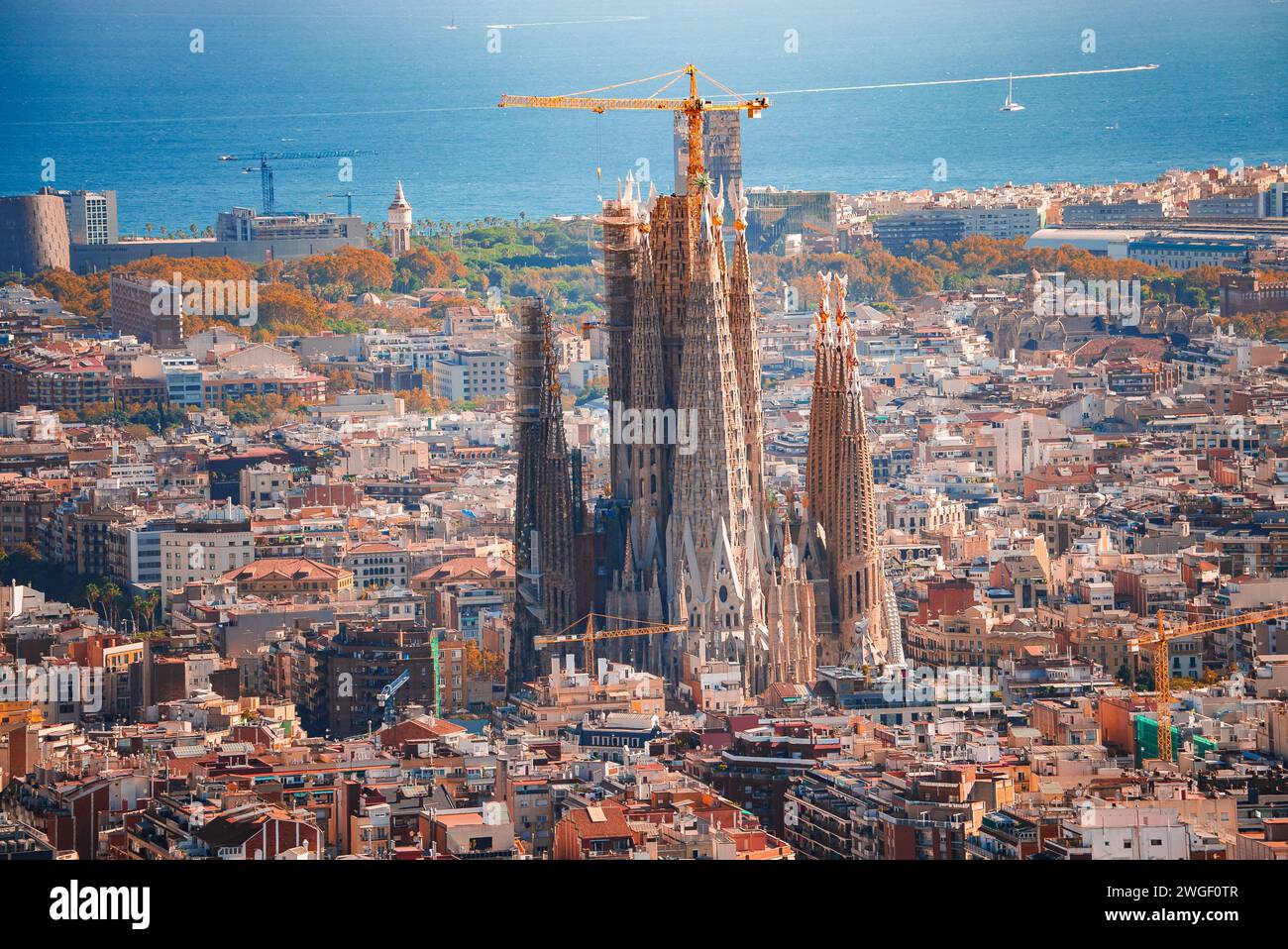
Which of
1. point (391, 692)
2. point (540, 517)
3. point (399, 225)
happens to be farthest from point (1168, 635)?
point (399, 225)

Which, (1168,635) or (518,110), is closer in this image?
(1168,635)

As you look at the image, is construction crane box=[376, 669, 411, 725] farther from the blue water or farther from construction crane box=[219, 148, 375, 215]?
construction crane box=[219, 148, 375, 215]

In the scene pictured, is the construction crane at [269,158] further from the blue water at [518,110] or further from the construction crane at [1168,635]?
the construction crane at [1168,635]

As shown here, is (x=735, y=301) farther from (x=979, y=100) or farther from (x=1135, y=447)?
(x=979, y=100)

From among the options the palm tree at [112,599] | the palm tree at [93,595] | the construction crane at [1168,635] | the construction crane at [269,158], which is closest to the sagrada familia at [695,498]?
the construction crane at [1168,635]

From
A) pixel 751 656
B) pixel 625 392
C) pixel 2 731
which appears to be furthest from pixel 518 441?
pixel 2 731

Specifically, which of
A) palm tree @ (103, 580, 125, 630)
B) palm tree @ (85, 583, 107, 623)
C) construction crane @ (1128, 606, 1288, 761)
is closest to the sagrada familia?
construction crane @ (1128, 606, 1288, 761)

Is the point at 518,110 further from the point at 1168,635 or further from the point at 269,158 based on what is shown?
the point at 1168,635
